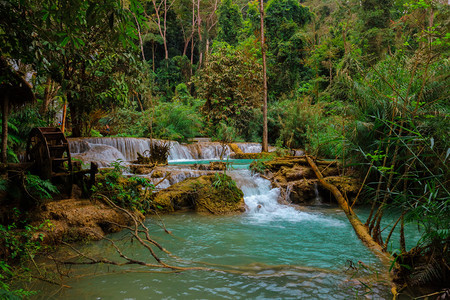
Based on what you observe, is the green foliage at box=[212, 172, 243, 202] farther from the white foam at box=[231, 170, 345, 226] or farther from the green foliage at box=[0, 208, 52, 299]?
the green foliage at box=[0, 208, 52, 299]

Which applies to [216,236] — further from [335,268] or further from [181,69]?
[181,69]

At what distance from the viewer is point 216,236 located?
5.21m

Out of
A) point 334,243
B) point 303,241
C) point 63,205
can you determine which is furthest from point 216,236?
point 63,205

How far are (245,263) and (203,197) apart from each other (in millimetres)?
3280

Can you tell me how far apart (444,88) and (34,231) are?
7.95 metres

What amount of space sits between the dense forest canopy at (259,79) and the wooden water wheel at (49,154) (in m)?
0.96

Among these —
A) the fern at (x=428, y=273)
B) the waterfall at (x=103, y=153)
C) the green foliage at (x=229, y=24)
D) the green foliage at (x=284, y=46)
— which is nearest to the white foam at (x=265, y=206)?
the fern at (x=428, y=273)

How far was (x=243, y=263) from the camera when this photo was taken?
3955mm

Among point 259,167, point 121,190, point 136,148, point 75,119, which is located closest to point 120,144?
point 136,148

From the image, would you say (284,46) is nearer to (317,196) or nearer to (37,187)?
(317,196)

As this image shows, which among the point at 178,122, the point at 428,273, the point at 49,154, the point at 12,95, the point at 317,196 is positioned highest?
the point at 178,122

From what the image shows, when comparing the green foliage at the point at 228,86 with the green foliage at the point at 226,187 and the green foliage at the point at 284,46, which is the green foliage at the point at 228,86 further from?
the green foliage at the point at 226,187

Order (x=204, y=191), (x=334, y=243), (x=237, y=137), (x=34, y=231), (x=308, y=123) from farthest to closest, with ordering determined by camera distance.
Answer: (x=237, y=137) < (x=308, y=123) < (x=204, y=191) < (x=334, y=243) < (x=34, y=231)

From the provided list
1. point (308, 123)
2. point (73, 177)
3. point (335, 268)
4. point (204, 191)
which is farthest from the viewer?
point (308, 123)
